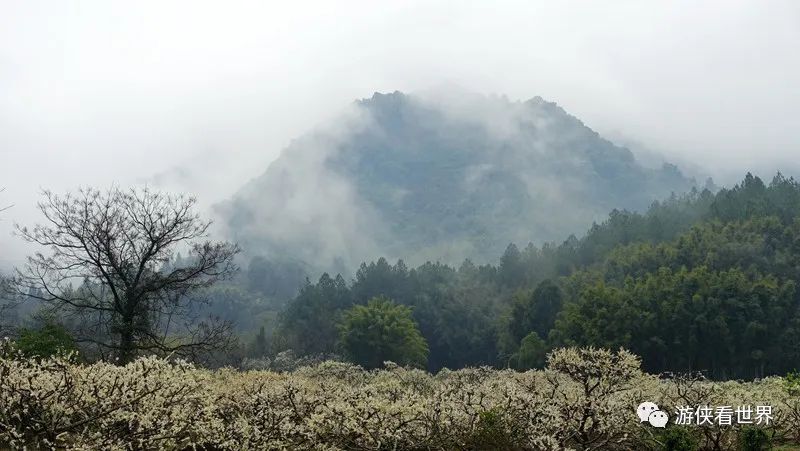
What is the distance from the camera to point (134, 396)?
35.9ft

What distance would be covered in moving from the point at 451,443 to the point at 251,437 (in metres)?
4.32

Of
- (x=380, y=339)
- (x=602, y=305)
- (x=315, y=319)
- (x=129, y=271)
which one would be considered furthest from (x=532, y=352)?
(x=129, y=271)

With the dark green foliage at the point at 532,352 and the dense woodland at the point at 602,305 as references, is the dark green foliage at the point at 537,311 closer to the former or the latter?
the dense woodland at the point at 602,305

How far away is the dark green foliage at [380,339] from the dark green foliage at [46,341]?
157 ft

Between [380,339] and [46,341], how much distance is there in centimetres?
4996

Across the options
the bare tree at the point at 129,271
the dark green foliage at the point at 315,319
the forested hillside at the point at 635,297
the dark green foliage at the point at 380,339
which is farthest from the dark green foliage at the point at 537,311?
the bare tree at the point at 129,271

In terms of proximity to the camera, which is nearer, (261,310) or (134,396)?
(134,396)

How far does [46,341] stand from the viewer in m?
20.1

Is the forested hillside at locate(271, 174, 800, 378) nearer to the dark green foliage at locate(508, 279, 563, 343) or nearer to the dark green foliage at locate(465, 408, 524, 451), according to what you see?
the dark green foliage at locate(508, 279, 563, 343)

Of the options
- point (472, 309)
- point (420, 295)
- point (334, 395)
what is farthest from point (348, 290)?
point (334, 395)

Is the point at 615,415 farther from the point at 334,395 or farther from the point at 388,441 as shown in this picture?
the point at 334,395

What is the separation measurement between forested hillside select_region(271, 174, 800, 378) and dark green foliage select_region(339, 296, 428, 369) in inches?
43.8

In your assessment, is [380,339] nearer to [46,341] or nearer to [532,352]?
[532,352]

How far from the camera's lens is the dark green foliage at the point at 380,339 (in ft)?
222
